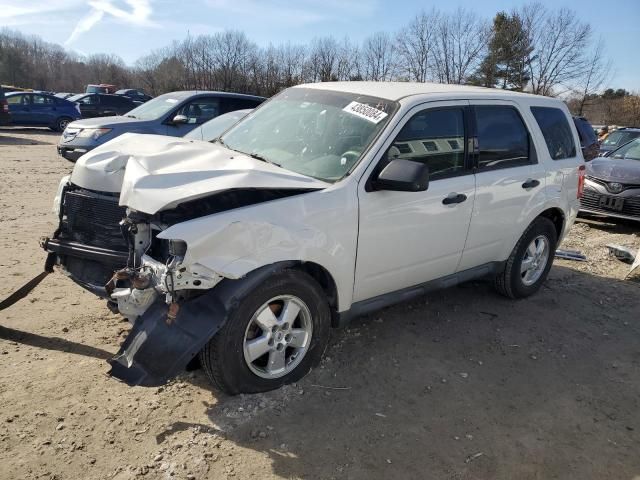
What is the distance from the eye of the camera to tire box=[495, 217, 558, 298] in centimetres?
474

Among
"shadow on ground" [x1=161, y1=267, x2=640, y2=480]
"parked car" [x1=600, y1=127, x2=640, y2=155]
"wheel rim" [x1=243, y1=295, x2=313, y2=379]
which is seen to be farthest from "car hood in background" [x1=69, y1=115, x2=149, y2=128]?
"parked car" [x1=600, y1=127, x2=640, y2=155]

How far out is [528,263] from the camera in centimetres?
491

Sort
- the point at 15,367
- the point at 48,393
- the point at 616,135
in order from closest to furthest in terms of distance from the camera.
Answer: the point at 48,393 → the point at 15,367 → the point at 616,135

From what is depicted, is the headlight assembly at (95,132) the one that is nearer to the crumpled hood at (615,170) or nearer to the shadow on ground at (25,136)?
the shadow on ground at (25,136)

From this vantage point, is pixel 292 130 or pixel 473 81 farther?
pixel 473 81

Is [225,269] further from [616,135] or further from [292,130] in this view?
[616,135]

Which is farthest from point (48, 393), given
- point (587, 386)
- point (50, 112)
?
point (50, 112)

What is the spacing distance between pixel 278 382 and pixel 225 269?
3.00ft

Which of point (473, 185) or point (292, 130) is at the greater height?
point (292, 130)

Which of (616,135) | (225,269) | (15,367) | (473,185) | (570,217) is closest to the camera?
(225,269)

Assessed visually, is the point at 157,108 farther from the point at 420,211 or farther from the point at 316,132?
the point at 420,211

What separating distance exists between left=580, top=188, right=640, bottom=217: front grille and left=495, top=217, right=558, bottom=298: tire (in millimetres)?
3827

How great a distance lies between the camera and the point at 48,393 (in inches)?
120

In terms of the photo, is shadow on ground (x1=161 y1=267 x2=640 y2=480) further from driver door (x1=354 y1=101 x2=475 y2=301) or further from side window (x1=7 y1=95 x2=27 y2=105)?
side window (x1=7 y1=95 x2=27 y2=105)
